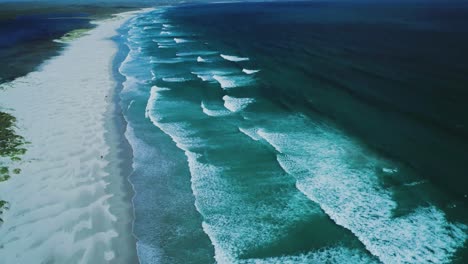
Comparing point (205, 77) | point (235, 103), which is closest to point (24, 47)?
point (205, 77)

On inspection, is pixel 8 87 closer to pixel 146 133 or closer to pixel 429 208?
pixel 146 133

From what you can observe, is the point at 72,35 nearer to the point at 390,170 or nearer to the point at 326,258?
the point at 390,170

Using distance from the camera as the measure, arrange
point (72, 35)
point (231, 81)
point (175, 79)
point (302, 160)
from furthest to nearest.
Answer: point (72, 35)
point (175, 79)
point (231, 81)
point (302, 160)

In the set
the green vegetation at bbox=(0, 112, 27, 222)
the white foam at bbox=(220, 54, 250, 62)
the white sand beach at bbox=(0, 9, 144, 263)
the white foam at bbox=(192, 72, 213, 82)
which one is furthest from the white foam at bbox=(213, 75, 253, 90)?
the green vegetation at bbox=(0, 112, 27, 222)

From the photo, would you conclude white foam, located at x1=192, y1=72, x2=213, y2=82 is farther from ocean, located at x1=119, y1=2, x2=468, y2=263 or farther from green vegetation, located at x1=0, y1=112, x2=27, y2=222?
green vegetation, located at x1=0, y1=112, x2=27, y2=222

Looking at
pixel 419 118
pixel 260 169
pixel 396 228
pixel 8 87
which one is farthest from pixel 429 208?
pixel 8 87

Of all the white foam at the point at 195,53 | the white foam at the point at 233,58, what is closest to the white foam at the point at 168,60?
the white foam at the point at 195,53
